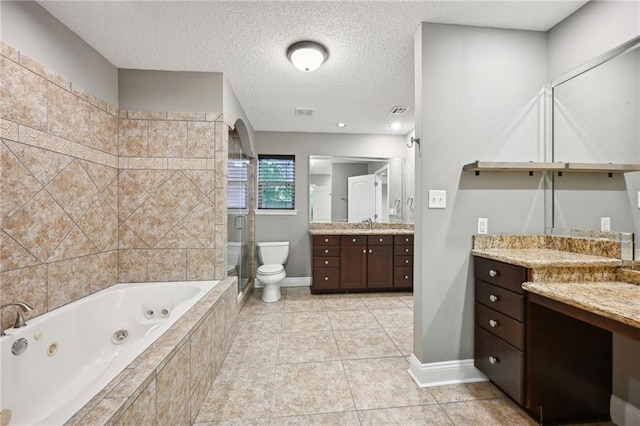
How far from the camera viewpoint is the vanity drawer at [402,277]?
11.9 ft

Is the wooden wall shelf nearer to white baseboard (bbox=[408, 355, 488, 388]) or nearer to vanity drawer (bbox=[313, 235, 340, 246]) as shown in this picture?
white baseboard (bbox=[408, 355, 488, 388])

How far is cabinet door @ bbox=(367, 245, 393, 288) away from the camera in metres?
3.60

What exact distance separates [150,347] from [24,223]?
1076 mm

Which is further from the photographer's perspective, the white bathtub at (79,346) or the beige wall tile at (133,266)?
the beige wall tile at (133,266)

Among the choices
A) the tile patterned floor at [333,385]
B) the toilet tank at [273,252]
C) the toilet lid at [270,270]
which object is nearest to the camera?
the tile patterned floor at [333,385]

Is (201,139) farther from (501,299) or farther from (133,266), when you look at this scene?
(501,299)

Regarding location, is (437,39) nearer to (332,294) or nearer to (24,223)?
(24,223)

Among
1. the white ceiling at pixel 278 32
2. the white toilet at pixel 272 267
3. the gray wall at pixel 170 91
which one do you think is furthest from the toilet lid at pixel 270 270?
the white ceiling at pixel 278 32

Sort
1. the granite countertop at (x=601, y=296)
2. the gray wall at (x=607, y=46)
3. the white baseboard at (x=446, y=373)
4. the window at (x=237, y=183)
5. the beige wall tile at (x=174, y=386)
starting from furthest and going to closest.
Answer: the window at (x=237, y=183) → the white baseboard at (x=446, y=373) → the gray wall at (x=607, y=46) → the beige wall tile at (x=174, y=386) → the granite countertop at (x=601, y=296)

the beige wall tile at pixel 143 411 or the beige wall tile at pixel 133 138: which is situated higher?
the beige wall tile at pixel 133 138

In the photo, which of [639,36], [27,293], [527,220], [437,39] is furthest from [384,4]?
[27,293]

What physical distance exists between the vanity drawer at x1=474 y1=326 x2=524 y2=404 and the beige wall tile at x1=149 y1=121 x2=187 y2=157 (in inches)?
105

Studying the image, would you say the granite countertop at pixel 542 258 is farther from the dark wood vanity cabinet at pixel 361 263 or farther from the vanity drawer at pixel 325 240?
the vanity drawer at pixel 325 240

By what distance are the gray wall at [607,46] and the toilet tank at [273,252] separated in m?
3.08
